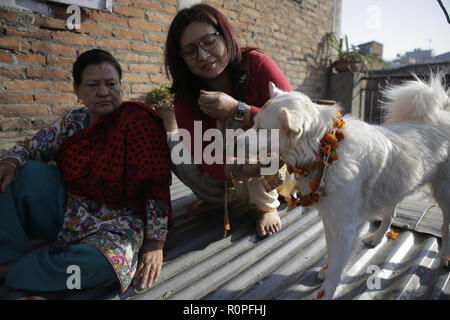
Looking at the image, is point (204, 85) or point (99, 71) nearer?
point (99, 71)

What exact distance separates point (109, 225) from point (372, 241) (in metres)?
1.93

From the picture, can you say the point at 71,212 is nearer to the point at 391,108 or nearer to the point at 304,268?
the point at 304,268

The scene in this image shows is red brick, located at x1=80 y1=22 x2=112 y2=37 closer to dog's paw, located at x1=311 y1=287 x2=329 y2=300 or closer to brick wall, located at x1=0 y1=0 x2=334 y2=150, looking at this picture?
brick wall, located at x1=0 y1=0 x2=334 y2=150

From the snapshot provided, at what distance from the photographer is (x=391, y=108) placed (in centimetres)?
199

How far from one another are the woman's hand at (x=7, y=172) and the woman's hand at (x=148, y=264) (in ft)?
2.96

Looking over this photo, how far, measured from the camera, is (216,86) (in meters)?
2.19

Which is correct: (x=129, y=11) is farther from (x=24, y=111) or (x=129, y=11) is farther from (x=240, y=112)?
(x=240, y=112)

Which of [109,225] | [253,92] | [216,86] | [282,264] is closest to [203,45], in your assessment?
[216,86]

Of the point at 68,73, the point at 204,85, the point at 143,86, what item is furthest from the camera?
the point at 143,86

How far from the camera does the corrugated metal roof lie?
62.2 inches

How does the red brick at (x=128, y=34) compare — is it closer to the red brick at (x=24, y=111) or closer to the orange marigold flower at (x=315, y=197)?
the red brick at (x=24, y=111)

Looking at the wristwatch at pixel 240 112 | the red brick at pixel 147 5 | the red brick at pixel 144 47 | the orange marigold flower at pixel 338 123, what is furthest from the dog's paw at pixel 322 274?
the red brick at pixel 147 5
